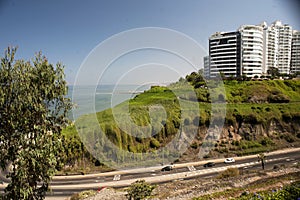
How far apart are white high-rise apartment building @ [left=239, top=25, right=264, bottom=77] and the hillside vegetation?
1860 centimetres

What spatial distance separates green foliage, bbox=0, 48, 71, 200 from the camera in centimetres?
676

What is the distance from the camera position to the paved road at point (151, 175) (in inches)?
743

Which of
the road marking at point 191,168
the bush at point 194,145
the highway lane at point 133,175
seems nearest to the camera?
the highway lane at point 133,175

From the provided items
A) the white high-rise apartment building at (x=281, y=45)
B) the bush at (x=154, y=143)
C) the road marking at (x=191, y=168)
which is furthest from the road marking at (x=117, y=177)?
the white high-rise apartment building at (x=281, y=45)

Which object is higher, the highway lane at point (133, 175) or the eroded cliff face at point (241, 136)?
the eroded cliff face at point (241, 136)

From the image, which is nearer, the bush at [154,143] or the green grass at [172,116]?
the green grass at [172,116]

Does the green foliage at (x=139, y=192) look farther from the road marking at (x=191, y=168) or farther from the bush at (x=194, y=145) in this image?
the bush at (x=194, y=145)

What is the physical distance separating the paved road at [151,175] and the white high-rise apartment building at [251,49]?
106 feet

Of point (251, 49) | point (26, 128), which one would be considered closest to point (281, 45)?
point (251, 49)

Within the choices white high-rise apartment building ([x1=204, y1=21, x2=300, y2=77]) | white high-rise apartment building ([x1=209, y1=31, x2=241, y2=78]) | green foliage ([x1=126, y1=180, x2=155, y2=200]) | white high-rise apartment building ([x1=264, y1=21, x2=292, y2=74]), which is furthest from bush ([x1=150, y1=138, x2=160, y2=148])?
white high-rise apartment building ([x1=264, y1=21, x2=292, y2=74])

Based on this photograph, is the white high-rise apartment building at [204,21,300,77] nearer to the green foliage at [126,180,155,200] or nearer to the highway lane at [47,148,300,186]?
the highway lane at [47,148,300,186]

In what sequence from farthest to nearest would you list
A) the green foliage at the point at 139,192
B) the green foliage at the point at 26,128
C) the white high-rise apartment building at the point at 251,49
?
the white high-rise apartment building at the point at 251,49 < the green foliage at the point at 139,192 < the green foliage at the point at 26,128

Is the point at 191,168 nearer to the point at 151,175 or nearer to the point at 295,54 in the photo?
the point at 151,175

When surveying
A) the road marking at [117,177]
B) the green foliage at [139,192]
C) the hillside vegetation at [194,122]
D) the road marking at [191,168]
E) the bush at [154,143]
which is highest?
the hillside vegetation at [194,122]
